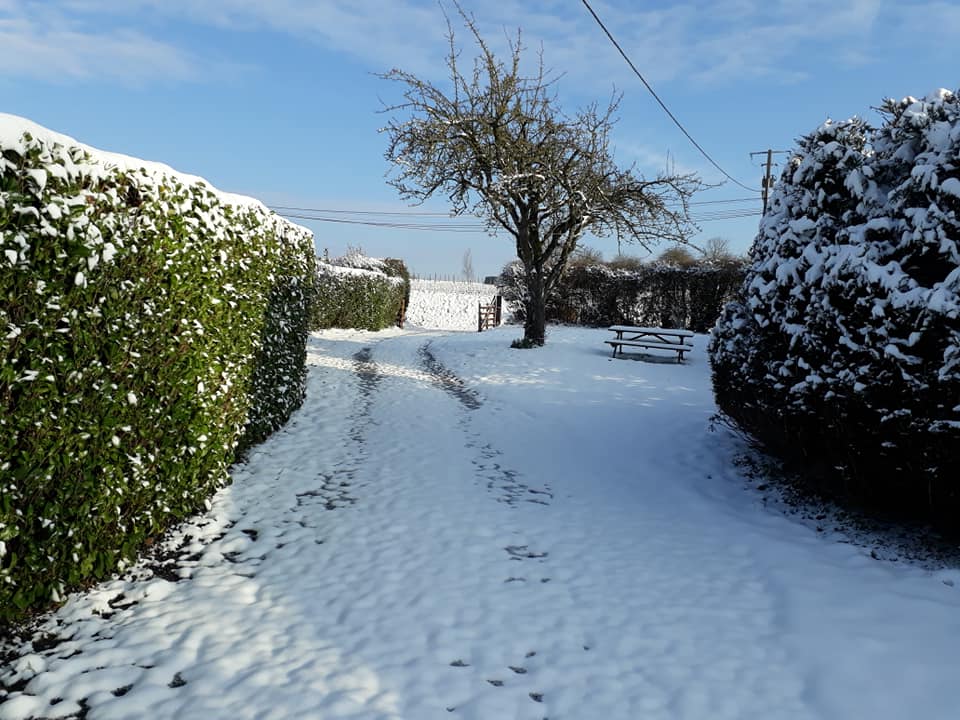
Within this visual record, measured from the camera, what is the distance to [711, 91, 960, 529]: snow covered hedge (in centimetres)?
386

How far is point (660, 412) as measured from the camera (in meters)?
8.79

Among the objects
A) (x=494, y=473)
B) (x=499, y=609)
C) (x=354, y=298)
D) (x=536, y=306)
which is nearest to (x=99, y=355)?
(x=499, y=609)

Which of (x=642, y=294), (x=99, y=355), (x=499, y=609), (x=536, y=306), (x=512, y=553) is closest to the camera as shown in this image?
(x=99, y=355)

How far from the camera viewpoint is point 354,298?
866 inches

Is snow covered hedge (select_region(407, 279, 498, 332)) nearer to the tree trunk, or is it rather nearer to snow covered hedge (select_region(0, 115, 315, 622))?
Result: the tree trunk

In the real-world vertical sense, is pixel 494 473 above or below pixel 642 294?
below

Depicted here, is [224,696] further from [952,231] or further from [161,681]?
[952,231]

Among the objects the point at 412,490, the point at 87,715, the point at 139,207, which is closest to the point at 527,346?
the point at 412,490

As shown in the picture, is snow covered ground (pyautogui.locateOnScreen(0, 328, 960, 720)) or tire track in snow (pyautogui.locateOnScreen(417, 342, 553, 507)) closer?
snow covered ground (pyautogui.locateOnScreen(0, 328, 960, 720))

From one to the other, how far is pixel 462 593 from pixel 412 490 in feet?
6.47

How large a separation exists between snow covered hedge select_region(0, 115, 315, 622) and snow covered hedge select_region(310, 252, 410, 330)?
15.2 meters

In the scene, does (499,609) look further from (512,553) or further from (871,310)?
(871,310)

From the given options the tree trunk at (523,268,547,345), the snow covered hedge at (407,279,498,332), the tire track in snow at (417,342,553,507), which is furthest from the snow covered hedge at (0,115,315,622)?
the snow covered hedge at (407,279,498,332)

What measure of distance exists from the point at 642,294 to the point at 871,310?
18.4 m
